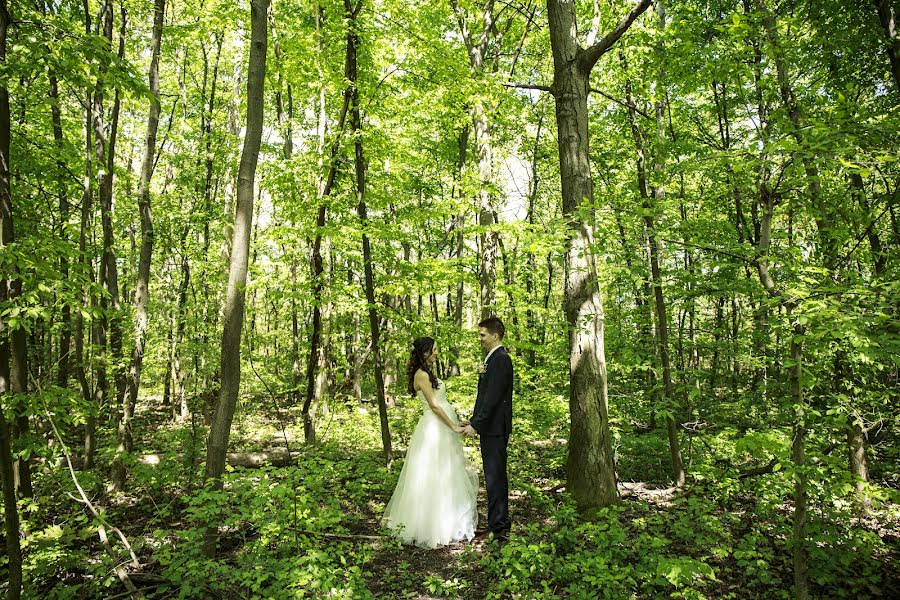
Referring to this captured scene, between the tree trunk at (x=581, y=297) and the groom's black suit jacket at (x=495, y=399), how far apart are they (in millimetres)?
777

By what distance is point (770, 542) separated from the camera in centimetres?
496

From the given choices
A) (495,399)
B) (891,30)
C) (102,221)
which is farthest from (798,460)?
(102,221)

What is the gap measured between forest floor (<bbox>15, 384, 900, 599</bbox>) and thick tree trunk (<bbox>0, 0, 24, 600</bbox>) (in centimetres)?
68

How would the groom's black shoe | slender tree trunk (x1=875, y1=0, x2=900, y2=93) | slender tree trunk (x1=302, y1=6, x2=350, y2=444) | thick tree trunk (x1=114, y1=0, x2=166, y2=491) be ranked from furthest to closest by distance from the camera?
slender tree trunk (x1=302, y1=6, x2=350, y2=444) → thick tree trunk (x1=114, y1=0, x2=166, y2=491) → the groom's black shoe → slender tree trunk (x1=875, y1=0, x2=900, y2=93)

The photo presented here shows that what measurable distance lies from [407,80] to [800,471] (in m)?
8.29

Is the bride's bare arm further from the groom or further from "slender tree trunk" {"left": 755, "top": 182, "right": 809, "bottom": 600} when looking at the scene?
"slender tree trunk" {"left": 755, "top": 182, "right": 809, "bottom": 600}

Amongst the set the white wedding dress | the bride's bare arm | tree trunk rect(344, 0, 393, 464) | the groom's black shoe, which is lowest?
the groom's black shoe

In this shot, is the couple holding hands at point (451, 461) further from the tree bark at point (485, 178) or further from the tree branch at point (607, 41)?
the tree bark at point (485, 178)

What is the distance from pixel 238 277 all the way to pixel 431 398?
2.38m

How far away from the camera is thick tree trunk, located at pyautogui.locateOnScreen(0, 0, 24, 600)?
3326 mm

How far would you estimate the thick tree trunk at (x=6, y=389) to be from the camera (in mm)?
3326

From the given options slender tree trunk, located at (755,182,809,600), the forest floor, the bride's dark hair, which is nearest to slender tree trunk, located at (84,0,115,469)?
the forest floor

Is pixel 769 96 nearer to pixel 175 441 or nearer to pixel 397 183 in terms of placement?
pixel 397 183

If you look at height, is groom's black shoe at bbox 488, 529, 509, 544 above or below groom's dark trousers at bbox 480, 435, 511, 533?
below
